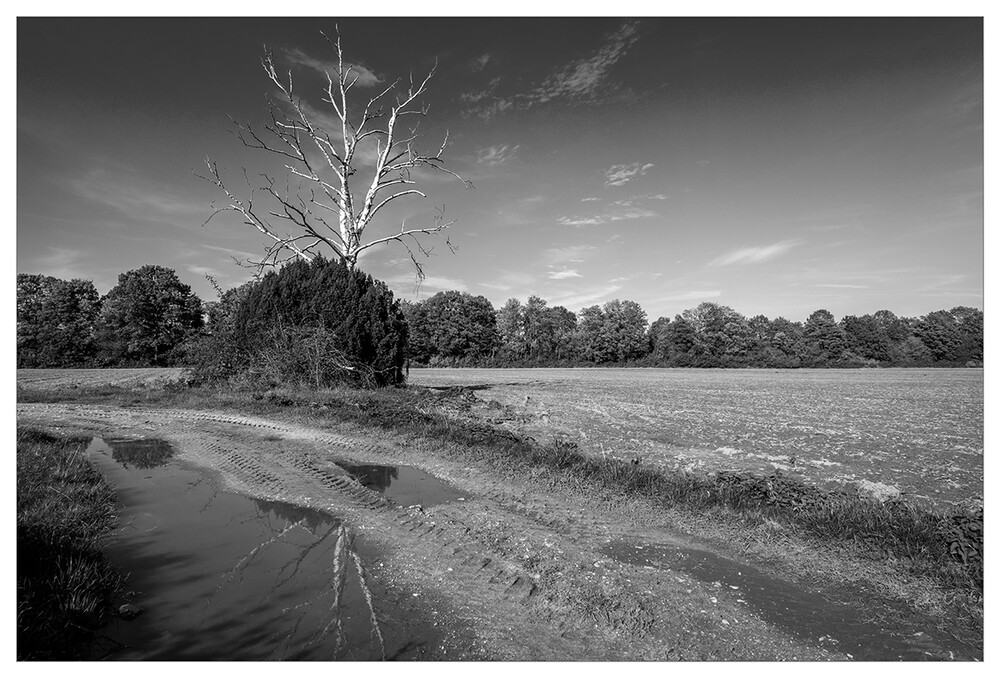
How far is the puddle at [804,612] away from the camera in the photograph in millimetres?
2924

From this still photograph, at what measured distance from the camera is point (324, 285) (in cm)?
1780

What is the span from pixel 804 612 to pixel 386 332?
16.8 m

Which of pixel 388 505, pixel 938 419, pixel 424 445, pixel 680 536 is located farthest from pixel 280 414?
pixel 938 419

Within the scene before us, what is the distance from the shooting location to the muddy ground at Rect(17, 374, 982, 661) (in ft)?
9.71

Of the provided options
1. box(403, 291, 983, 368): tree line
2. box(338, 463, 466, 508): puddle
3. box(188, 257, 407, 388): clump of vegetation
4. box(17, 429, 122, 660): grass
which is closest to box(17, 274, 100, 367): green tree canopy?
box(403, 291, 983, 368): tree line

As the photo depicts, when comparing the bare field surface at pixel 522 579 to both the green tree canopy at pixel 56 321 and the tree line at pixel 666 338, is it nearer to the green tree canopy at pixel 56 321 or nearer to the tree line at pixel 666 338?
the green tree canopy at pixel 56 321

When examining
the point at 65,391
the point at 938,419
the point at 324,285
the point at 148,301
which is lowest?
the point at 938,419

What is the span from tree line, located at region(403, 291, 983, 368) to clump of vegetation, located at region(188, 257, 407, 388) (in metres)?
49.2

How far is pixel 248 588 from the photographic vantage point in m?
3.55

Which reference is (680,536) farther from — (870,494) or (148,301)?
(148,301)

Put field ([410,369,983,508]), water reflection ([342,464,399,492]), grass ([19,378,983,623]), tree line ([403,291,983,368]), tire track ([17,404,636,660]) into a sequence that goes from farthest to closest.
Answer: tree line ([403,291,983,368]) → field ([410,369,983,508]) → water reflection ([342,464,399,492]) → grass ([19,378,983,623]) → tire track ([17,404,636,660])

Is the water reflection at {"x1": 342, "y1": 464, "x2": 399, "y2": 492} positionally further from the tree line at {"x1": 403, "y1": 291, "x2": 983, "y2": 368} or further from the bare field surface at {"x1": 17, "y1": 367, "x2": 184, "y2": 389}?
the tree line at {"x1": 403, "y1": 291, "x2": 983, "y2": 368}

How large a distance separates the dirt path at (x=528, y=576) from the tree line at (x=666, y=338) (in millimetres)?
61077
